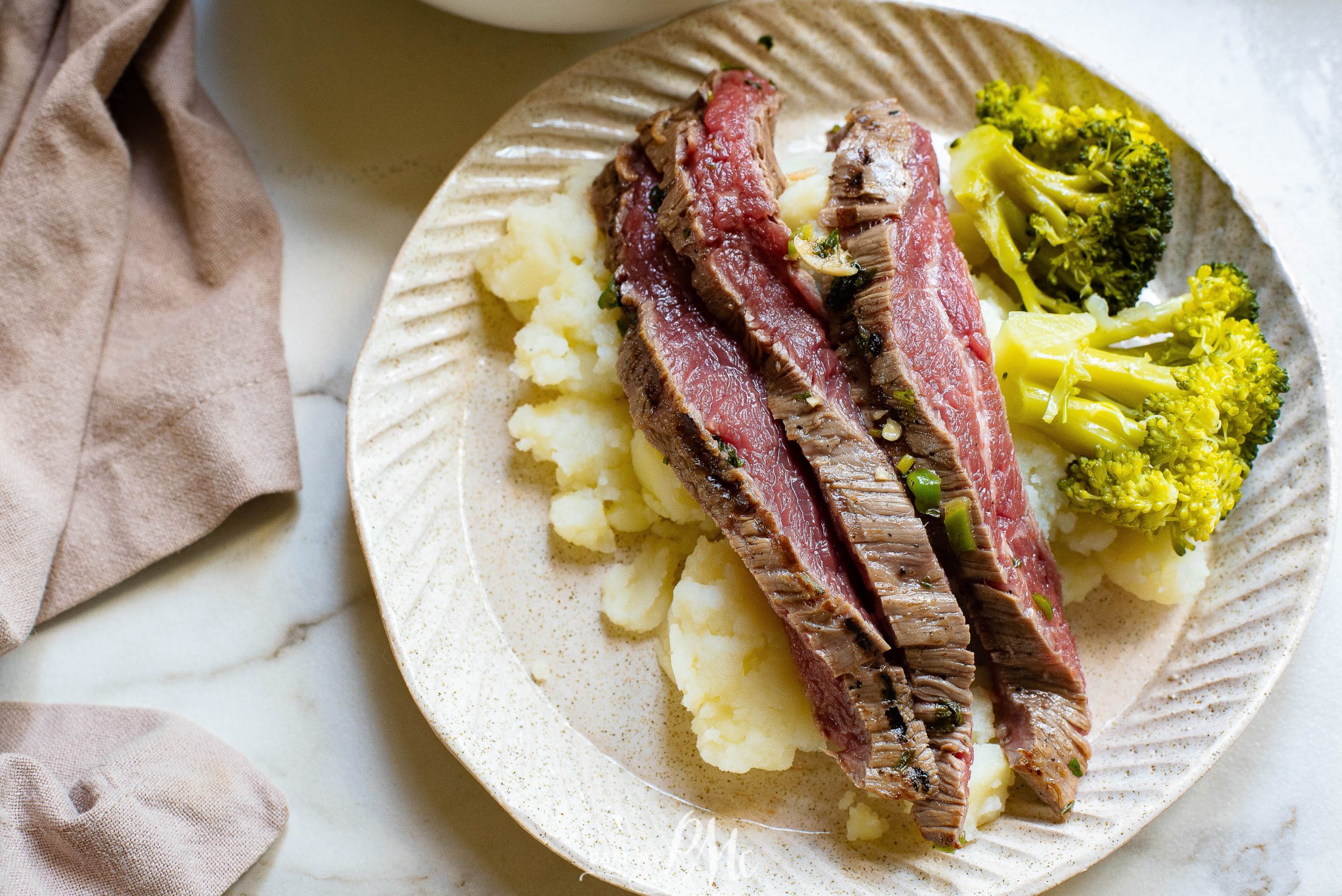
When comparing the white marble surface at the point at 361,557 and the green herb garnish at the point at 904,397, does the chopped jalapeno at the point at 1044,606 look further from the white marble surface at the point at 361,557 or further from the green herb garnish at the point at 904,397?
the white marble surface at the point at 361,557

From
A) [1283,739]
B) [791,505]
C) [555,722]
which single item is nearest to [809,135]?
[791,505]

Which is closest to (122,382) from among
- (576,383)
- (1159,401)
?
(576,383)

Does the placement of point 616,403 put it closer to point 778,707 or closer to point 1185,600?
point 778,707

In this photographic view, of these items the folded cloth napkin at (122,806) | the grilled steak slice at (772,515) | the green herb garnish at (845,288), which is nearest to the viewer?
the grilled steak slice at (772,515)

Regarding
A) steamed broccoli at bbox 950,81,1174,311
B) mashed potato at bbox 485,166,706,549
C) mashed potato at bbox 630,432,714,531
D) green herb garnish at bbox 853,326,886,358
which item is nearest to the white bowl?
mashed potato at bbox 485,166,706,549

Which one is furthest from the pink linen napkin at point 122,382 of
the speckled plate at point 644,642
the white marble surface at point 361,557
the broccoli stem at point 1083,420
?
the broccoli stem at point 1083,420

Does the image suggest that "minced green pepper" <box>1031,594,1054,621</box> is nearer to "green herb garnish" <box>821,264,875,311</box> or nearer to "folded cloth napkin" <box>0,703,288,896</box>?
"green herb garnish" <box>821,264,875,311</box>
